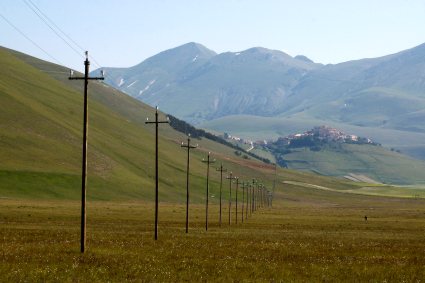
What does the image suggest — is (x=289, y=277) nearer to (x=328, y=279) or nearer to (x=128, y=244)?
(x=328, y=279)

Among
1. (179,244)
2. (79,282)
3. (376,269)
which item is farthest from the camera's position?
(179,244)

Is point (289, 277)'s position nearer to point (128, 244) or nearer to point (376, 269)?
point (376, 269)

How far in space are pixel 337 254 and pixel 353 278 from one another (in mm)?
15605

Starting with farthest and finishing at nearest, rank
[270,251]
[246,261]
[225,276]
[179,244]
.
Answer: [179,244] → [270,251] → [246,261] → [225,276]

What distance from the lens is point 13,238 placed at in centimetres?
5716

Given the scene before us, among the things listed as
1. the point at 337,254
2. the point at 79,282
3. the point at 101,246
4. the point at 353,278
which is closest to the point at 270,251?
the point at 337,254

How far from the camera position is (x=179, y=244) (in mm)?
59562

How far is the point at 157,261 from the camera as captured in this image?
4344cm

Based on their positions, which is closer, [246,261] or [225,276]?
[225,276]

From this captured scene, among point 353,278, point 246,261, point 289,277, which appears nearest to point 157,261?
point 246,261

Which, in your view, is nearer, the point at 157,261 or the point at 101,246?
the point at 157,261

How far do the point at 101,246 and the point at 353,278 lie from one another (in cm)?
1948

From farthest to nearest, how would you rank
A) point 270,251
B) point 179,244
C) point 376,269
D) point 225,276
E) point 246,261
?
point 179,244
point 270,251
point 246,261
point 376,269
point 225,276

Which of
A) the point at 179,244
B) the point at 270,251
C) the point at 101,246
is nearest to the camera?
the point at 101,246
